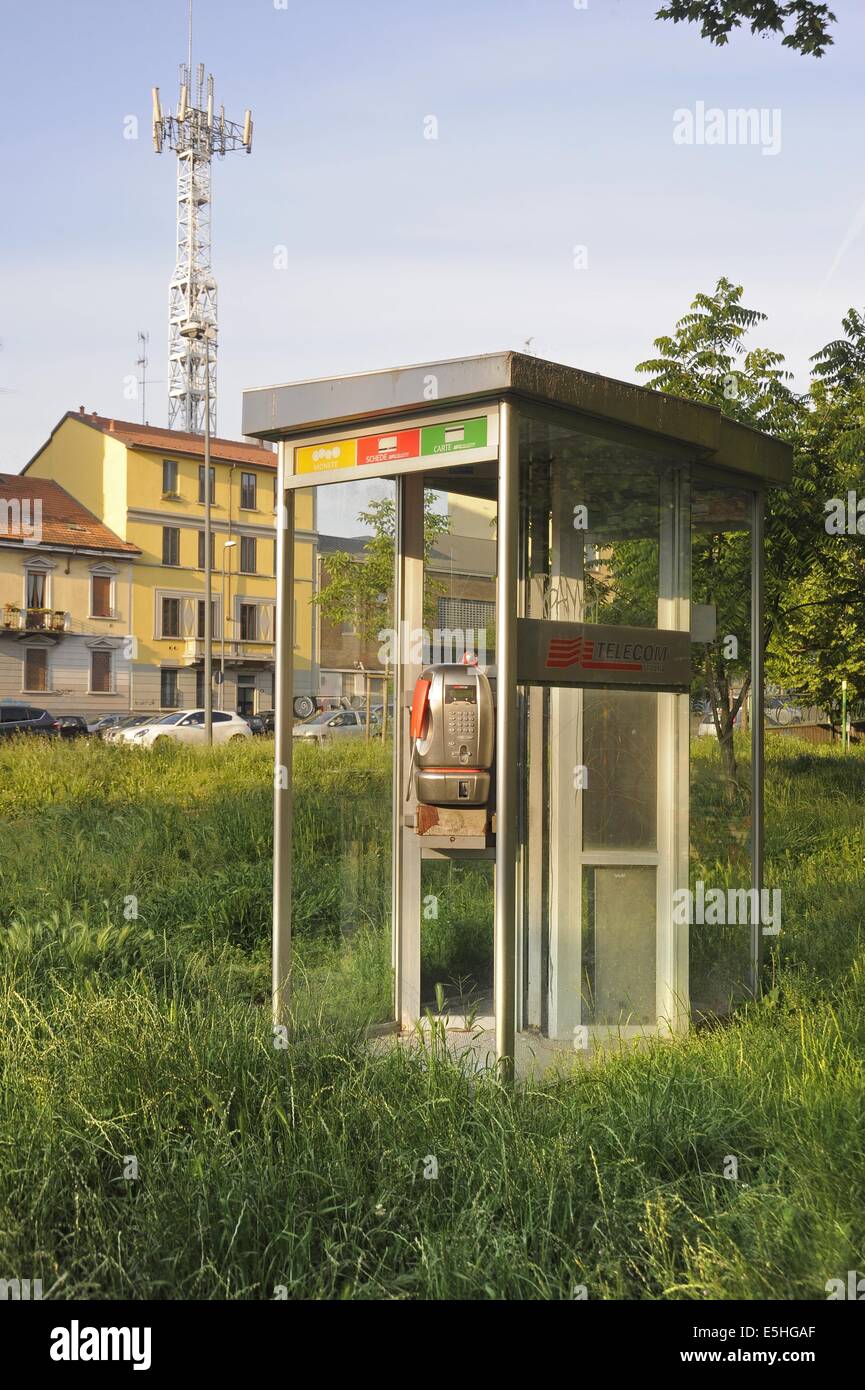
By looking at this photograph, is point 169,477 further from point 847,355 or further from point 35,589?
point 847,355

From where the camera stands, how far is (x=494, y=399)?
4965mm

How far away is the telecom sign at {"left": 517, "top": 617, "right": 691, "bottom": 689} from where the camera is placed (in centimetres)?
516

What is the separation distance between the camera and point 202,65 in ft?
198

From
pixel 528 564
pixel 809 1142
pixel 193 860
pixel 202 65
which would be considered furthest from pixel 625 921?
pixel 202 65

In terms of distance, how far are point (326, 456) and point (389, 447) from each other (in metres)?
0.36

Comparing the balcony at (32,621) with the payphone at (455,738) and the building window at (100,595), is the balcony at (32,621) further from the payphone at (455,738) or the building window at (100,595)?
the payphone at (455,738)

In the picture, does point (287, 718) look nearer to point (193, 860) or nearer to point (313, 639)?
point (313, 639)

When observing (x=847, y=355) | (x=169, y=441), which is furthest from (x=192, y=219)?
(x=847, y=355)

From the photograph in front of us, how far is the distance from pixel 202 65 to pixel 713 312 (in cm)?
5432

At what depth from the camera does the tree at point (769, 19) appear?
29.7 ft

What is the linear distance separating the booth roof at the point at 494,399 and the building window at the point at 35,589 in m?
41.2

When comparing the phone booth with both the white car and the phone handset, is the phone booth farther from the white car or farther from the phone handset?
the white car

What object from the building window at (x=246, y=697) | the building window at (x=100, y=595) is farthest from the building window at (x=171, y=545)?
the building window at (x=246, y=697)

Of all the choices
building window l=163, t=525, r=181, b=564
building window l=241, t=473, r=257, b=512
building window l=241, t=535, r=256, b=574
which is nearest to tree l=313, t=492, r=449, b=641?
building window l=163, t=525, r=181, b=564
